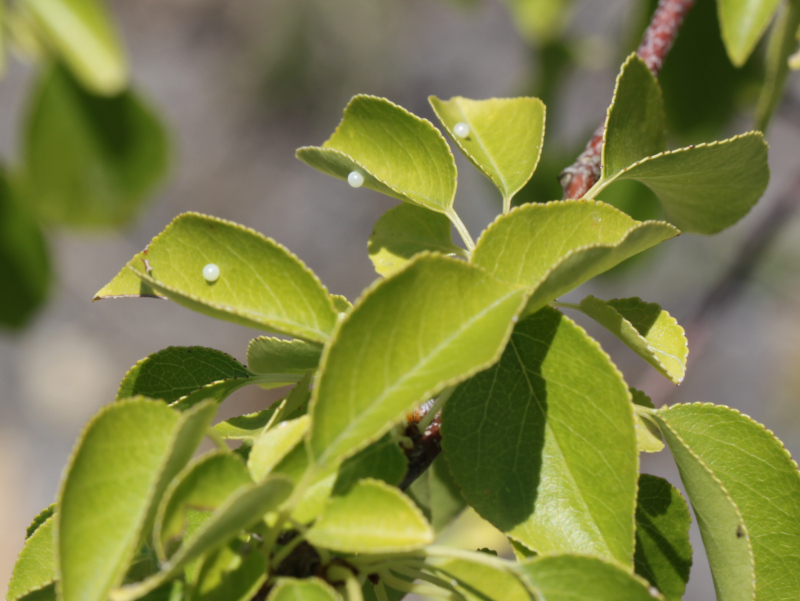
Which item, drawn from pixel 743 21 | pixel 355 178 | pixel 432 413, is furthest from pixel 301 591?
pixel 743 21

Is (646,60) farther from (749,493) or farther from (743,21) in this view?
(749,493)

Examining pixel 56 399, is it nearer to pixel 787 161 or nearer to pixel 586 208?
pixel 586 208

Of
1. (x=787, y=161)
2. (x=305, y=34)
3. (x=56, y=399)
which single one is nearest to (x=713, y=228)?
(x=787, y=161)

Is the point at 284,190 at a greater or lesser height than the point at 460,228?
greater

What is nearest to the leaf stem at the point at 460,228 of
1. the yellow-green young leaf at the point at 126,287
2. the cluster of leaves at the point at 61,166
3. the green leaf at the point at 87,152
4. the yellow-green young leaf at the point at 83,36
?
the yellow-green young leaf at the point at 126,287

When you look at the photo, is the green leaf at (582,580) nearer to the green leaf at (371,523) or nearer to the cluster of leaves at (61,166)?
the green leaf at (371,523)

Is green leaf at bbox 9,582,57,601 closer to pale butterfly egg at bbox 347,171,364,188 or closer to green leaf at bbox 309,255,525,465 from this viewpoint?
green leaf at bbox 309,255,525,465
